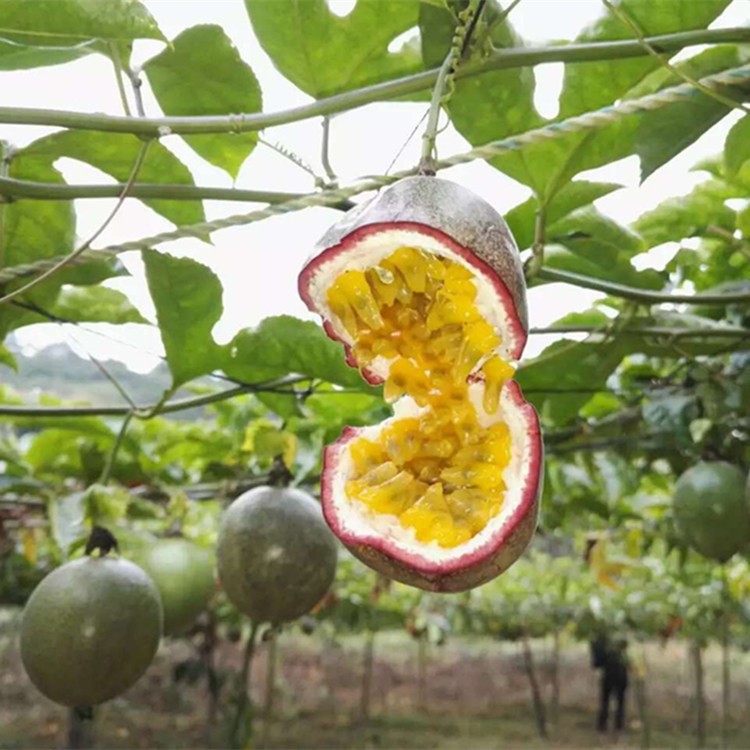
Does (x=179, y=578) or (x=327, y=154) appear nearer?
(x=327, y=154)

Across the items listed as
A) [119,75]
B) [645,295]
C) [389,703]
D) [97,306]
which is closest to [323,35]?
[119,75]

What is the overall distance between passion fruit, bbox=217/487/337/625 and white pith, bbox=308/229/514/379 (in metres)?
0.81

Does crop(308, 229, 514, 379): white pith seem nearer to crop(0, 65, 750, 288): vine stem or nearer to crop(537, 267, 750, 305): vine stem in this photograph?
crop(0, 65, 750, 288): vine stem

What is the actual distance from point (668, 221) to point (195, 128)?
3.55ft

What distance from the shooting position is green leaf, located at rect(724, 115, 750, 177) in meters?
1.30

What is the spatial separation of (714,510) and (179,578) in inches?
45.0

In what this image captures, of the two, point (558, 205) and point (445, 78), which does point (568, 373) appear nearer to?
point (558, 205)

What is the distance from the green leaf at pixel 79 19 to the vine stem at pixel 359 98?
0.32 ft

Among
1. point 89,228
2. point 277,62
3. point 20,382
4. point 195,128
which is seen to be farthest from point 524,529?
point 20,382

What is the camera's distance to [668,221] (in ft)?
6.17

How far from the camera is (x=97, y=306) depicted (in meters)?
1.94

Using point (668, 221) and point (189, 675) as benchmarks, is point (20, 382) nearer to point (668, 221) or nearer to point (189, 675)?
point (189, 675)

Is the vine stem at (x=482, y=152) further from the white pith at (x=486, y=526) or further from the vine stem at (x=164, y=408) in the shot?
the vine stem at (x=164, y=408)

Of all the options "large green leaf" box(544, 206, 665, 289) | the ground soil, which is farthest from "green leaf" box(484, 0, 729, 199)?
the ground soil
